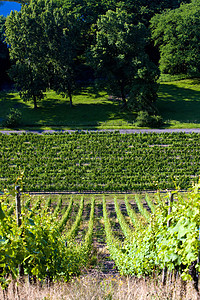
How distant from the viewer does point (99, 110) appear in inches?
1821

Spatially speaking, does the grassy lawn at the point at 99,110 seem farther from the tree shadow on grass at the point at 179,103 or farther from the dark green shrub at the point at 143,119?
the dark green shrub at the point at 143,119

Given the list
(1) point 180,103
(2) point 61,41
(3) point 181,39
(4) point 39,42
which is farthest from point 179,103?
(4) point 39,42

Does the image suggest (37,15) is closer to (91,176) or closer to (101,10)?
(101,10)

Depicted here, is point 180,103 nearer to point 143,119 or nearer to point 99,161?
point 143,119

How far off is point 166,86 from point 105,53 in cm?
1602

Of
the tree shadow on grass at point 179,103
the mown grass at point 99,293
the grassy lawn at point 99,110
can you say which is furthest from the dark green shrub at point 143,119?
the mown grass at point 99,293

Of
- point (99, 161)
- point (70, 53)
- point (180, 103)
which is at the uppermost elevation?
point (70, 53)

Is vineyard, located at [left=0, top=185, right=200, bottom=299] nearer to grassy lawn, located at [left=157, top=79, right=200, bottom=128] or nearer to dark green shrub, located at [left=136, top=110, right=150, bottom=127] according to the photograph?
dark green shrub, located at [left=136, top=110, right=150, bottom=127]

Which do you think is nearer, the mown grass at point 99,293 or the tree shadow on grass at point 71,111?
the mown grass at point 99,293

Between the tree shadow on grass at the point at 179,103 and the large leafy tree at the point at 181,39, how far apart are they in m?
4.10

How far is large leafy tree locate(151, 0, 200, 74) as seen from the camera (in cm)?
5316

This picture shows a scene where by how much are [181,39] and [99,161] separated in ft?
110

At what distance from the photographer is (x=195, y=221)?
6531 millimetres

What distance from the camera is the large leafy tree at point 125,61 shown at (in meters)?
41.5
